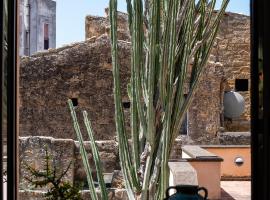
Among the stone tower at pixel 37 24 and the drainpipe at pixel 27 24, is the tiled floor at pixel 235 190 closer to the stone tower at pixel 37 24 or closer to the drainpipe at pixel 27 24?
the stone tower at pixel 37 24

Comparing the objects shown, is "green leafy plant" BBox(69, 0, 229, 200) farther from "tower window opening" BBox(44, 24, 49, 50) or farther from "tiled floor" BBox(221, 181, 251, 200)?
"tower window opening" BBox(44, 24, 49, 50)

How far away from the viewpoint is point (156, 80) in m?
3.68

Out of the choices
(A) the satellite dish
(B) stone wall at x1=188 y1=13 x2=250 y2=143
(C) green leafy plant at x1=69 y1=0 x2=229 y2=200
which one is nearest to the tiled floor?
(C) green leafy plant at x1=69 y1=0 x2=229 y2=200

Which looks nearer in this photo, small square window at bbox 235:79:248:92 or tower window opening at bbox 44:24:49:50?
small square window at bbox 235:79:248:92

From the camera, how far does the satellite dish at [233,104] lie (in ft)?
38.5

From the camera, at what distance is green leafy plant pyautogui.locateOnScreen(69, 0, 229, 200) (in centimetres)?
344

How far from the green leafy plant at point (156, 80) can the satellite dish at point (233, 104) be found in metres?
8.02

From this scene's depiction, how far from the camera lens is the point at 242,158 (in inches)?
264

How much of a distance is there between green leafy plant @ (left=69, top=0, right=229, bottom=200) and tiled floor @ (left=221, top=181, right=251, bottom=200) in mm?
1587

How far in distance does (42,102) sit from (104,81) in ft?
4.58

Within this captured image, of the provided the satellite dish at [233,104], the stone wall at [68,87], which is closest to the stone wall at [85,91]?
the stone wall at [68,87]

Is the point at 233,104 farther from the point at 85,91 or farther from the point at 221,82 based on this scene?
the point at 85,91
